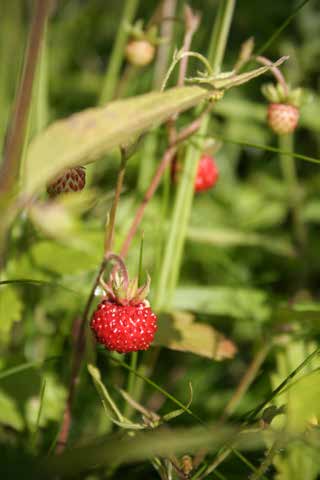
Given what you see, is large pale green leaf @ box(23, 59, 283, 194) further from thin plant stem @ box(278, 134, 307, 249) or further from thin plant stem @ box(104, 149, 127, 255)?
thin plant stem @ box(278, 134, 307, 249)

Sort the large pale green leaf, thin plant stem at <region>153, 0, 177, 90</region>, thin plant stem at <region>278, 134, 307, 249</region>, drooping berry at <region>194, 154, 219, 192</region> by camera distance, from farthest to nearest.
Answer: thin plant stem at <region>278, 134, 307, 249</region> → thin plant stem at <region>153, 0, 177, 90</region> → drooping berry at <region>194, 154, 219, 192</region> → the large pale green leaf

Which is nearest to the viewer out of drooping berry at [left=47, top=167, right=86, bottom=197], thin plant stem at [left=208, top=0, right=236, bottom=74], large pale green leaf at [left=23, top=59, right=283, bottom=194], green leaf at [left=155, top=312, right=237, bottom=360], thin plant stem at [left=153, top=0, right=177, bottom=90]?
large pale green leaf at [left=23, top=59, right=283, bottom=194]

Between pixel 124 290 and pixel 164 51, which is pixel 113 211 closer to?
pixel 124 290

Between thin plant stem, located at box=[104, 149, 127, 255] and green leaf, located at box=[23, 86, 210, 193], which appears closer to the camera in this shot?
green leaf, located at box=[23, 86, 210, 193]

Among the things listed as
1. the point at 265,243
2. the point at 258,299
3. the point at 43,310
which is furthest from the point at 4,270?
the point at 265,243

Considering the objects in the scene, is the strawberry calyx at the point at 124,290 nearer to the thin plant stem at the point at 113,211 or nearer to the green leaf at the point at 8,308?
the thin plant stem at the point at 113,211

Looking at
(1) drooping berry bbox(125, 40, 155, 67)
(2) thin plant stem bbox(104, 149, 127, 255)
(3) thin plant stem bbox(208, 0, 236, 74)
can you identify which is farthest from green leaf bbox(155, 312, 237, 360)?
(1) drooping berry bbox(125, 40, 155, 67)

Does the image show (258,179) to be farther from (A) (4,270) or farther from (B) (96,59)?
(A) (4,270)
